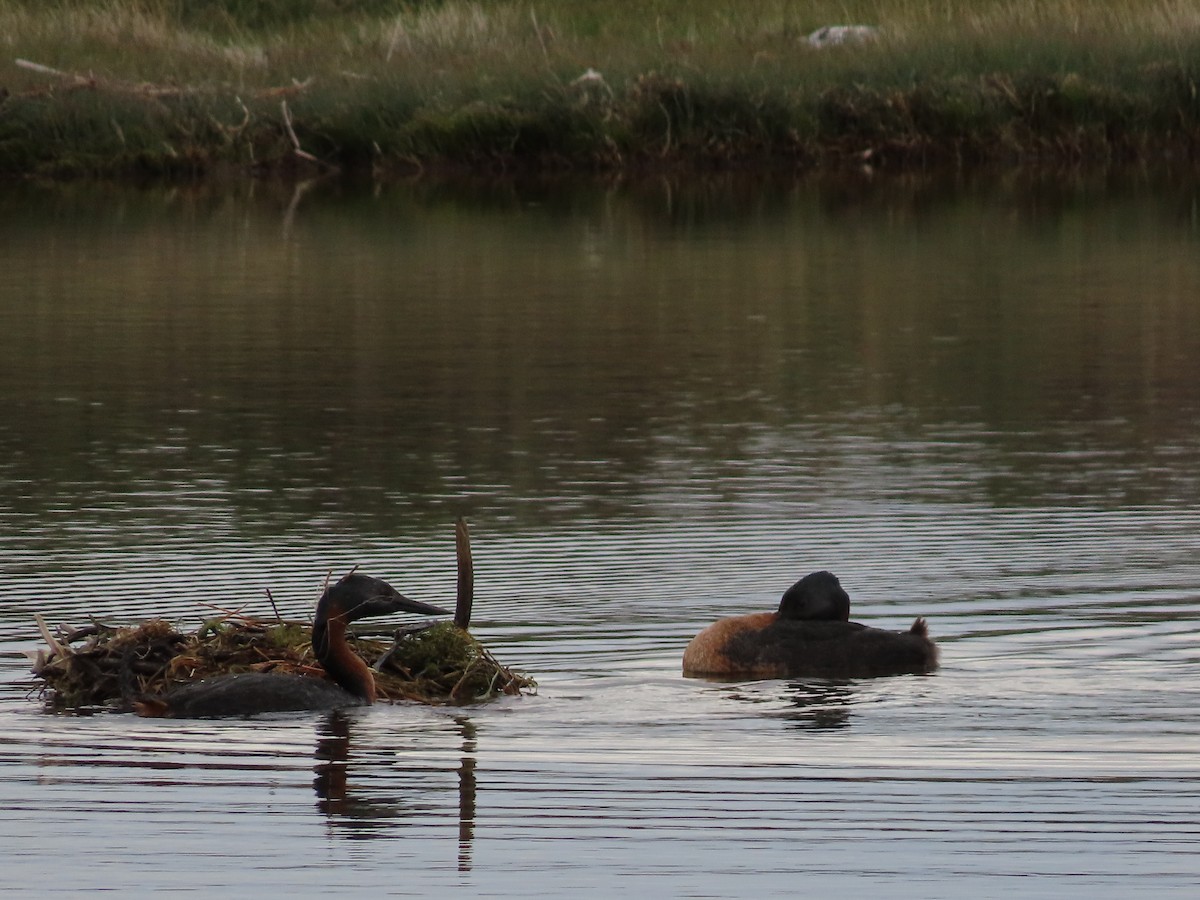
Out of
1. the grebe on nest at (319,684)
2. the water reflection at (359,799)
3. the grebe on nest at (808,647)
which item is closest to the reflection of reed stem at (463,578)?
the grebe on nest at (319,684)

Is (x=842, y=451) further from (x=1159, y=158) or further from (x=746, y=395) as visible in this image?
(x=1159, y=158)

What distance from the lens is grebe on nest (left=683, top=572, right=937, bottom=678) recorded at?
33.7ft

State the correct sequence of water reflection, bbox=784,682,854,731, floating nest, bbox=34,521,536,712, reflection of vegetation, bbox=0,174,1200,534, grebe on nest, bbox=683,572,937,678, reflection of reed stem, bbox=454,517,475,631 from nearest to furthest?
water reflection, bbox=784,682,854,731
reflection of reed stem, bbox=454,517,475,631
floating nest, bbox=34,521,536,712
grebe on nest, bbox=683,572,937,678
reflection of vegetation, bbox=0,174,1200,534

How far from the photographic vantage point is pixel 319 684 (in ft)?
32.2

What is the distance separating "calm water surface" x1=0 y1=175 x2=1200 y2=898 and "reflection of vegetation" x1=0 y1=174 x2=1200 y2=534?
0.24 feet

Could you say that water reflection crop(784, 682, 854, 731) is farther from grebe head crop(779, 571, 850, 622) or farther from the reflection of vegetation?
the reflection of vegetation

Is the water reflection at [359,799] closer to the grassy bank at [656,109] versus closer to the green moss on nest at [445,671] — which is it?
the green moss on nest at [445,671]

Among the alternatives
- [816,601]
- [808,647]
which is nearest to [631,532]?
[816,601]

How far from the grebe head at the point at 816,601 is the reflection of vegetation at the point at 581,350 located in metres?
3.43

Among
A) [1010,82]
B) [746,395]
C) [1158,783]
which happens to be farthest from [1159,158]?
[1158,783]

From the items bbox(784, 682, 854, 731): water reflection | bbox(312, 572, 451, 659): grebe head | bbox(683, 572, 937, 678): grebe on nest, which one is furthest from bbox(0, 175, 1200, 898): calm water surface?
bbox(312, 572, 451, 659): grebe head

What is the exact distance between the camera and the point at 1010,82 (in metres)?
37.4

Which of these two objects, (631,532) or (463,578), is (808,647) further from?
(631,532)

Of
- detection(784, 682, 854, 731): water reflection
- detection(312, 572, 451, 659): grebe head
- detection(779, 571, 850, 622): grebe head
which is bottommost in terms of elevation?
detection(784, 682, 854, 731): water reflection
